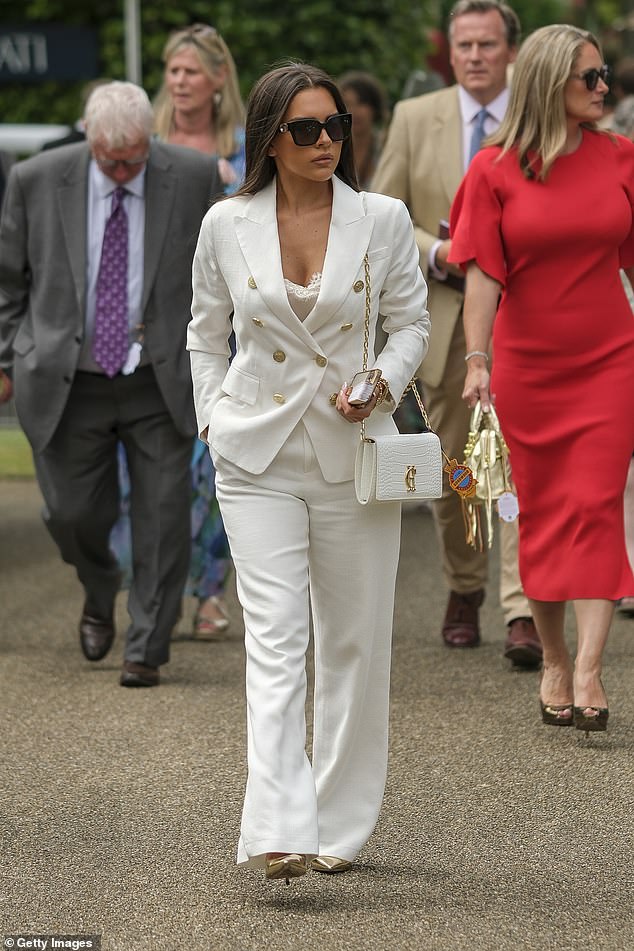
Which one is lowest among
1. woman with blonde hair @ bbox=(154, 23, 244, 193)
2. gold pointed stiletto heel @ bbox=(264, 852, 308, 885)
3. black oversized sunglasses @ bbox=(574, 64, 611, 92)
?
gold pointed stiletto heel @ bbox=(264, 852, 308, 885)

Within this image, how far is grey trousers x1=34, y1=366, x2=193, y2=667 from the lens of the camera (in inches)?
291

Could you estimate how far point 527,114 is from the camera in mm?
6539

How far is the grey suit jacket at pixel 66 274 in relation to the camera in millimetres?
7273

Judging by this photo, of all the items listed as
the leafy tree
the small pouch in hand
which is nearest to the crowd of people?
the small pouch in hand

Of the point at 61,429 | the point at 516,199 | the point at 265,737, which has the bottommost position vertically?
the point at 61,429

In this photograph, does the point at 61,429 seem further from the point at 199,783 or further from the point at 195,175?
the point at 199,783

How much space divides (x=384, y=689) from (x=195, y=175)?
3.05 meters

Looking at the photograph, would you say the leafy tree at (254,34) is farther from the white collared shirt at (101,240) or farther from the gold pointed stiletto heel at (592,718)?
the gold pointed stiletto heel at (592,718)

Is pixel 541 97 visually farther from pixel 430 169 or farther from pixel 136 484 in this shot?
pixel 136 484

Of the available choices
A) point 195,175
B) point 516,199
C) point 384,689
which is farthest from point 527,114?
point 384,689

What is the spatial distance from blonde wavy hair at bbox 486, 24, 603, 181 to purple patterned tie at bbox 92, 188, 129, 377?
155 cm

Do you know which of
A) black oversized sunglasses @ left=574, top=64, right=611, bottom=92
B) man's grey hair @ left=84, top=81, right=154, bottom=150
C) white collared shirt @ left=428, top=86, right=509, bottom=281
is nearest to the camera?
black oversized sunglasses @ left=574, top=64, right=611, bottom=92

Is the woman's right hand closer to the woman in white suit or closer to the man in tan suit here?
the woman in white suit

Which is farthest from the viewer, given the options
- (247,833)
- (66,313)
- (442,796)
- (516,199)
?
(66,313)
